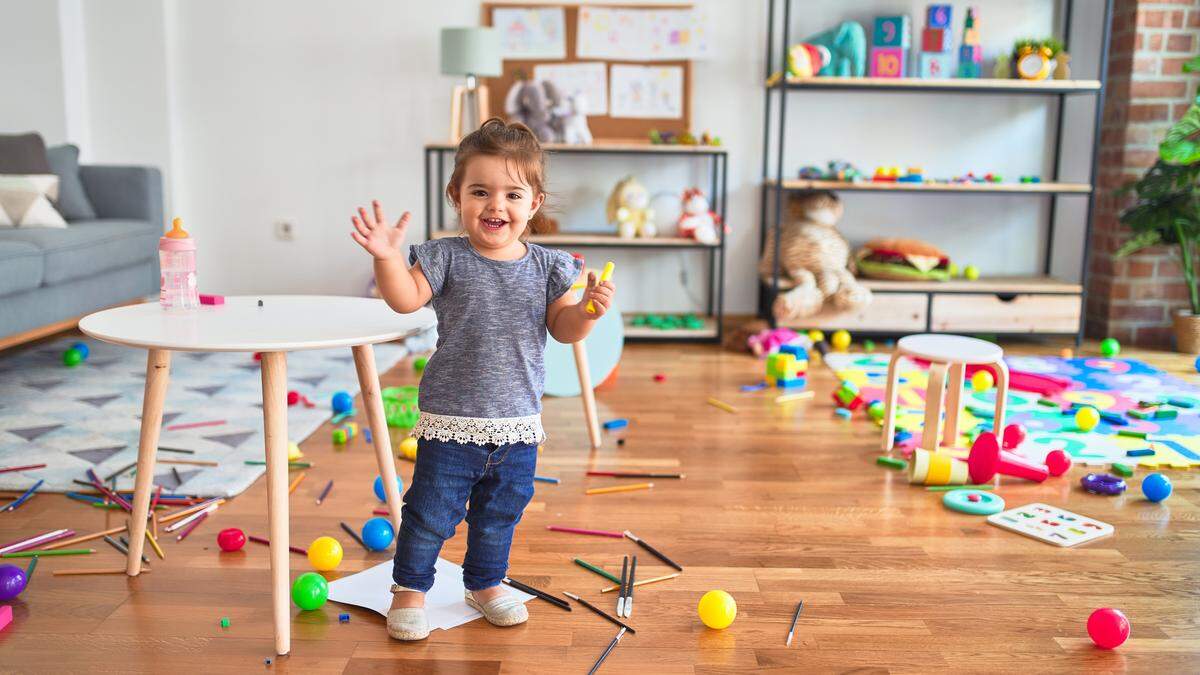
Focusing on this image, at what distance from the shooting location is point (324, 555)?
6.03 ft

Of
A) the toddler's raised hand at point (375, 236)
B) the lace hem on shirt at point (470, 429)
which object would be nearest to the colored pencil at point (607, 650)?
the lace hem on shirt at point (470, 429)

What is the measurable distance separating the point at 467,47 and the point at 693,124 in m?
1.08

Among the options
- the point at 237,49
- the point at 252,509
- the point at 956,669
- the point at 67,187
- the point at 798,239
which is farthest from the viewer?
the point at 237,49

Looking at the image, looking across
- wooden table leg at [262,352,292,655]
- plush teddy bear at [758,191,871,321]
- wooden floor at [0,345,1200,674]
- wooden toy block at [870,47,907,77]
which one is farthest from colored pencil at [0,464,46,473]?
wooden toy block at [870,47,907,77]

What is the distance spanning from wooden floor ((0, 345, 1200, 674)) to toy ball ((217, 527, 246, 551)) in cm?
4

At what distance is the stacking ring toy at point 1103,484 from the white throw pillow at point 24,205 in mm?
3484

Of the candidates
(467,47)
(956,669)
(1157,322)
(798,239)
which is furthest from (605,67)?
(956,669)

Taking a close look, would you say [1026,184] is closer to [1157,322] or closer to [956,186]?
[956,186]

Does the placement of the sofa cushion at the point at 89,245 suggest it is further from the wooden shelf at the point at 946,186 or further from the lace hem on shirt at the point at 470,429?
the wooden shelf at the point at 946,186

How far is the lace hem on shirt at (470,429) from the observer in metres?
1.56

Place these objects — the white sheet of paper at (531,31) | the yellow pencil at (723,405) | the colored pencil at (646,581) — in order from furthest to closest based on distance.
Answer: the white sheet of paper at (531,31)
the yellow pencil at (723,405)
the colored pencil at (646,581)

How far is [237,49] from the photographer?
4.43m

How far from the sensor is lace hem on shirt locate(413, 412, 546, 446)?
1.56 meters

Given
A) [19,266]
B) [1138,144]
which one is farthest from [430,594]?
[1138,144]
